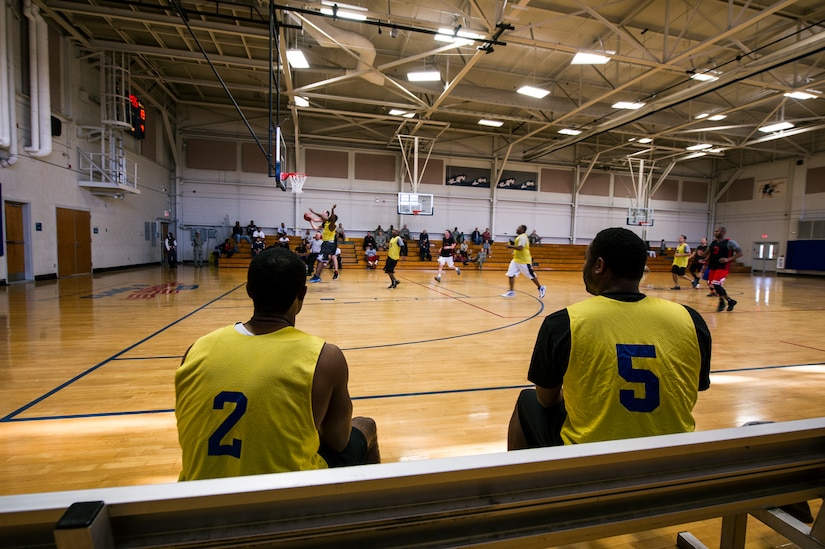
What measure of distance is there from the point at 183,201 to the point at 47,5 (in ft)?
34.2

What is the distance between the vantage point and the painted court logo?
8.79 m

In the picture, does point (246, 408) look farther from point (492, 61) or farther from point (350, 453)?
point (492, 61)

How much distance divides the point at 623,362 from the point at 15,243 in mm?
14727

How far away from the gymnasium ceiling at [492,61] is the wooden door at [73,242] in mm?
5466

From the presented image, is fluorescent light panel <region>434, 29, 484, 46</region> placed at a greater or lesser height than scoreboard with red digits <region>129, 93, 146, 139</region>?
greater

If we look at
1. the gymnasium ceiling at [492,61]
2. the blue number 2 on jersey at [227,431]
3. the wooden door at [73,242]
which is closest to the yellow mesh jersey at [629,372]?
the blue number 2 on jersey at [227,431]

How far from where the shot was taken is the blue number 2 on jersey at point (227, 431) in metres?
1.21

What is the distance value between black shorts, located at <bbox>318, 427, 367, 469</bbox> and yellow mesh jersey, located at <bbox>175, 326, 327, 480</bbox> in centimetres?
23

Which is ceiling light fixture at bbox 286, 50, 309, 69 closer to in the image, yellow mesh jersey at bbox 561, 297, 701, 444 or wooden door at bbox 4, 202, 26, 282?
wooden door at bbox 4, 202, 26, 282

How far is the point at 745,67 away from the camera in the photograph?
453 inches

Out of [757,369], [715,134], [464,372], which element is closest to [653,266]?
[715,134]

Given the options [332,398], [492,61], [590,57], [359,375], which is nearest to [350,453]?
[332,398]

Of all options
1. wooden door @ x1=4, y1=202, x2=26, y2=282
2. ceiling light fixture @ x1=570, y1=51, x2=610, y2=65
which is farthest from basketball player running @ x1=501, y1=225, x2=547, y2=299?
wooden door @ x1=4, y1=202, x2=26, y2=282

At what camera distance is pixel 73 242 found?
12680 mm
